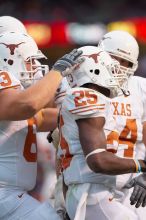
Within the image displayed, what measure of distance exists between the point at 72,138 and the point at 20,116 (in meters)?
0.38

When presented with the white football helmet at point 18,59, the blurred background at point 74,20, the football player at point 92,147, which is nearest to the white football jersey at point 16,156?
the white football helmet at point 18,59

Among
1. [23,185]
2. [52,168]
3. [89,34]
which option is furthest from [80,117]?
[89,34]

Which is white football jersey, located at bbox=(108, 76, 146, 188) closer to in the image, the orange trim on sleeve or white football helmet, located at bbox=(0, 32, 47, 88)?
the orange trim on sleeve

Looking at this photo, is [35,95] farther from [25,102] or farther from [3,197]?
[3,197]

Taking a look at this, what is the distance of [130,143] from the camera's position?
5.28 metres

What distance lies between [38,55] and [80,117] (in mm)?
812

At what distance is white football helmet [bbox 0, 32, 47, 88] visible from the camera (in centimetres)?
488

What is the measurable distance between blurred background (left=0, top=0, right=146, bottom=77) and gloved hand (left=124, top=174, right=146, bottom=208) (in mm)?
11106

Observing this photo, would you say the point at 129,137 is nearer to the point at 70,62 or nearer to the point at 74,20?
the point at 70,62

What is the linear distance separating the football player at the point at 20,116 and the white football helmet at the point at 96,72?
59mm

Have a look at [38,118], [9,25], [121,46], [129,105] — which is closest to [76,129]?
[38,118]

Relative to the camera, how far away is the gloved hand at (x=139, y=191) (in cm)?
444

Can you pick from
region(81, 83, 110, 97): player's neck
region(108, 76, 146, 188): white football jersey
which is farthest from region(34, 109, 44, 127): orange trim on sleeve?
region(81, 83, 110, 97): player's neck

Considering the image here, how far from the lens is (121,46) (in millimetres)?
5629
